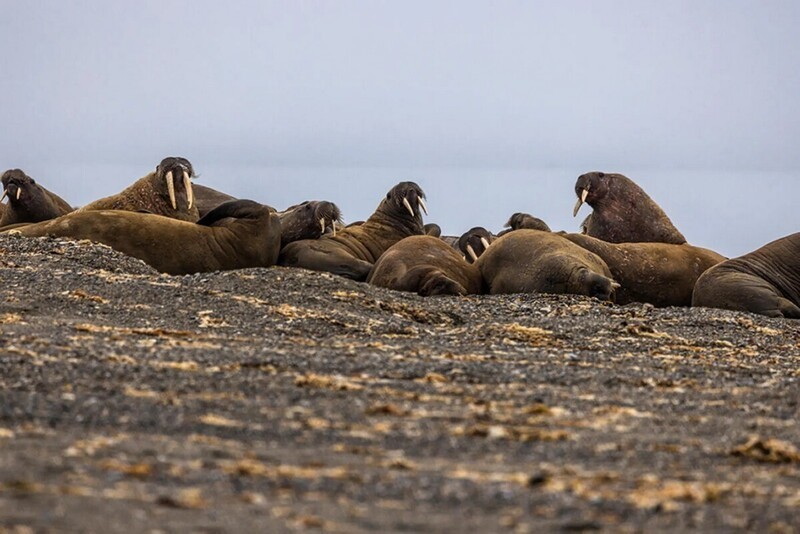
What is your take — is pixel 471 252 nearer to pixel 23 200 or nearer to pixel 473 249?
pixel 473 249

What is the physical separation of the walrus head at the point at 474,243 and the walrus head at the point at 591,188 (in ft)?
4.32

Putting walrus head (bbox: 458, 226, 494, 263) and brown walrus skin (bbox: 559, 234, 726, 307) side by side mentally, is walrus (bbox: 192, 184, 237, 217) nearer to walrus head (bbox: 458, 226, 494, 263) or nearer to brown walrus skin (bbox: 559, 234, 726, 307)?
walrus head (bbox: 458, 226, 494, 263)

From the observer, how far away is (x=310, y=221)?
1692 centimetres

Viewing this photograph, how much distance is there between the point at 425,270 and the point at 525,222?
15.6 feet

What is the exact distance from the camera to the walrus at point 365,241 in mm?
15617

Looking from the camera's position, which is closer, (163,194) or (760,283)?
(760,283)

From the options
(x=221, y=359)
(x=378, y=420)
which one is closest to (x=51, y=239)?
(x=221, y=359)

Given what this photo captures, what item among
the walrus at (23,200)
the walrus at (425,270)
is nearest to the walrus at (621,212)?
the walrus at (425,270)

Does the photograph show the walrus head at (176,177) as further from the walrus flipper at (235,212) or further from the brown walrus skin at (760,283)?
the brown walrus skin at (760,283)

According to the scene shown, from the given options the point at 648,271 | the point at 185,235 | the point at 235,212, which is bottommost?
the point at 648,271

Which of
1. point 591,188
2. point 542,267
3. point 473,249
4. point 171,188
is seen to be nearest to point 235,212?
point 171,188

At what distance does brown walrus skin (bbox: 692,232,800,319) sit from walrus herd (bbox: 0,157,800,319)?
0.05 feet

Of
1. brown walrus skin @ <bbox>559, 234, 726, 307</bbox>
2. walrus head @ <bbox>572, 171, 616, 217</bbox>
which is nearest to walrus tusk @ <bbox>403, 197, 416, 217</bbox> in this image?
walrus head @ <bbox>572, 171, 616, 217</bbox>

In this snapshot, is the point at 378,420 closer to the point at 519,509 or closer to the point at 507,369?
the point at 519,509
